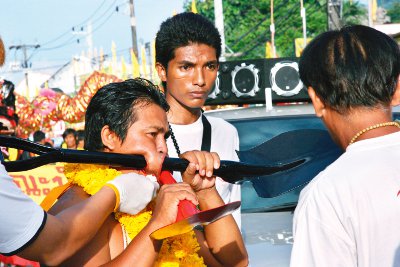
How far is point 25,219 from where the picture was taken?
6.53 ft

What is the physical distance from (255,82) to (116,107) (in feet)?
10.8

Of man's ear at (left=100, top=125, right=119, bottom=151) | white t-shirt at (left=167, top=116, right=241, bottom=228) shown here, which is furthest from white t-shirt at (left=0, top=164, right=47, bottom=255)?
white t-shirt at (left=167, top=116, right=241, bottom=228)

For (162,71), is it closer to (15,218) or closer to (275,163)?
(275,163)

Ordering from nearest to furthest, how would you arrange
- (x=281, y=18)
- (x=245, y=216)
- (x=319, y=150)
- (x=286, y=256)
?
1. (x=319, y=150)
2. (x=286, y=256)
3. (x=245, y=216)
4. (x=281, y=18)

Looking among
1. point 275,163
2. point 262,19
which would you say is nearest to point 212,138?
point 275,163

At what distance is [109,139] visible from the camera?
2.64 m

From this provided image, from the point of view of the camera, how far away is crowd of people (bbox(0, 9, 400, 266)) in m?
2.02

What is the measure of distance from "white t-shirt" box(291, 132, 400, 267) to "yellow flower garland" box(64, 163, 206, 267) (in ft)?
2.05

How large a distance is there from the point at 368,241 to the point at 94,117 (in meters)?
1.09

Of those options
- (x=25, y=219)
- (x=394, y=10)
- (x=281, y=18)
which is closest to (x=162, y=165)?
(x=25, y=219)

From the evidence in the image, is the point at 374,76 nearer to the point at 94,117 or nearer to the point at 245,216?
the point at 94,117

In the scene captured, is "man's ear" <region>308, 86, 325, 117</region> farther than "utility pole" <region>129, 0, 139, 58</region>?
No

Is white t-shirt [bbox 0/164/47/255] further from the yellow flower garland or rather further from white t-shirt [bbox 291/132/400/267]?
white t-shirt [bbox 291/132/400/267]

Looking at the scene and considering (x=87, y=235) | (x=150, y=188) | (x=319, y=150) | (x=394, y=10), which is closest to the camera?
(x=87, y=235)
